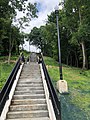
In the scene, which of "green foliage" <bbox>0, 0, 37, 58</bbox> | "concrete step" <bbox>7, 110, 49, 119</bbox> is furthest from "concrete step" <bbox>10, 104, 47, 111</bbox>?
"green foliage" <bbox>0, 0, 37, 58</bbox>

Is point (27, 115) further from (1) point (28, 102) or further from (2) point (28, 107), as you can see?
(1) point (28, 102)

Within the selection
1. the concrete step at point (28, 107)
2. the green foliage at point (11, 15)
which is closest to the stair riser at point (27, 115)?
the concrete step at point (28, 107)

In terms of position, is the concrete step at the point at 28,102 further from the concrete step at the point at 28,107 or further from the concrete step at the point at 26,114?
the concrete step at the point at 26,114

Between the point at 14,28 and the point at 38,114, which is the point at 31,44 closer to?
the point at 14,28

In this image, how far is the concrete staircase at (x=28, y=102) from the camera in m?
7.93

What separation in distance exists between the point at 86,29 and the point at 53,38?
946 cm

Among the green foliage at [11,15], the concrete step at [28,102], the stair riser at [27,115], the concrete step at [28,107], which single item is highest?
the green foliage at [11,15]

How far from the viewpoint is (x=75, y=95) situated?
11469 mm

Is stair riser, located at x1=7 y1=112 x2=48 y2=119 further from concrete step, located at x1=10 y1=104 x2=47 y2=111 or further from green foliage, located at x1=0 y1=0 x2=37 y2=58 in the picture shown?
green foliage, located at x1=0 y1=0 x2=37 y2=58

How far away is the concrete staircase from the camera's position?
793 cm

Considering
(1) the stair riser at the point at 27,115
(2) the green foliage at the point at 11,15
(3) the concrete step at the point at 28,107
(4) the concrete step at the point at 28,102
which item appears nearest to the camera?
(1) the stair riser at the point at 27,115

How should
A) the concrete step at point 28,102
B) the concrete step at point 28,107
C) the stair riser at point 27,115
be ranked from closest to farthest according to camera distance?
the stair riser at point 27,115
the concrete step at point 28,107
the concrete step at point 28,102

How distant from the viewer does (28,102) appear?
29.5 feet

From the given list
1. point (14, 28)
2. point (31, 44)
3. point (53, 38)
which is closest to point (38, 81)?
point (14, 28)
